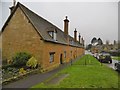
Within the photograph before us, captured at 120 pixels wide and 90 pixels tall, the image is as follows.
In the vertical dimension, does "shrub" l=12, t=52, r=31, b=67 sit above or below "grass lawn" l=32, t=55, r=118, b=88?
above

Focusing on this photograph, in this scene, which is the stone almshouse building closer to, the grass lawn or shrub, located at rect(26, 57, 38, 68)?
shrub, located at rect(26, 57, 38, 68)

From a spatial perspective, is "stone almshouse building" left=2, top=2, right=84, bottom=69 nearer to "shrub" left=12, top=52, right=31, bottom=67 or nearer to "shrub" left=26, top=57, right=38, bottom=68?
"shrub" left=12, top=52, right=31, bottom=67

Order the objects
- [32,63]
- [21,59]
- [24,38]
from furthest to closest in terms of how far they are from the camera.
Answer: [24,38]
[21,59]
[32,63]

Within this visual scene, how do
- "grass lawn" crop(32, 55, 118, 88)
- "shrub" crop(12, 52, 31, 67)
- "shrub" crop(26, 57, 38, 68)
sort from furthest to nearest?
"shrub" crop(12, 52, 31, 67) → "shrub" crop(26, 57, 38, 68) → "grass lawn" crop(32, 55, 118, 88)

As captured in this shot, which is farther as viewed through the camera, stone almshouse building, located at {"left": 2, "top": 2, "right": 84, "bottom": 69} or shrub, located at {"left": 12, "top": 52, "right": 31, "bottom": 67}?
stone almshouse building, located at {"left": 2, "top": 2, "right": 84, "bottom": 69}

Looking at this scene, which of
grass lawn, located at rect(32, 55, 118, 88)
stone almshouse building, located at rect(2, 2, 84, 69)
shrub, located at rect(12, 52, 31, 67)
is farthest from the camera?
stone almshouse building, located at rect(2, 2, 84, 69)

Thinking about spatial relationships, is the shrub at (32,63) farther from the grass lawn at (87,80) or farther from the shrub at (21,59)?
the grass lawn at (87,80)

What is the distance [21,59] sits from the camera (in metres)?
17.8

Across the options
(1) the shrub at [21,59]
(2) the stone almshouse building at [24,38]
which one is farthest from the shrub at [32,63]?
(2) the stone almshouse building at [24,38]

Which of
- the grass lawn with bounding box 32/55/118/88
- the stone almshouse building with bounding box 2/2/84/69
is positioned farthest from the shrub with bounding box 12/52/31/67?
the grass lawn with bounding box 32/55/118/88

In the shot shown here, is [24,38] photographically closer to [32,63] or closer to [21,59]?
[21,59]

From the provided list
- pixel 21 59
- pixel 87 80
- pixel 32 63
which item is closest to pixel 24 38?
pixel 21 59

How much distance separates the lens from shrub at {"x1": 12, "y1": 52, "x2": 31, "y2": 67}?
17703 millimetres

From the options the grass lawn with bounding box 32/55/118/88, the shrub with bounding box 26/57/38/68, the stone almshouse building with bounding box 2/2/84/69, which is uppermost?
the stone almshouse building with bounding box 2/2/84/69
